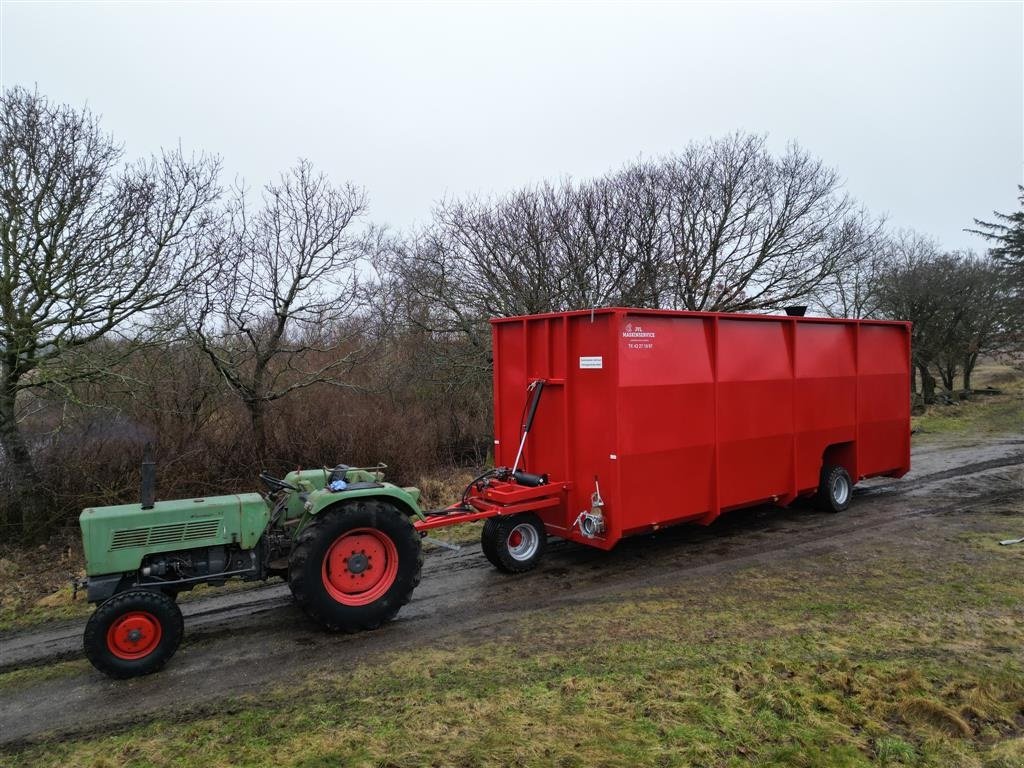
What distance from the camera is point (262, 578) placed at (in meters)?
5.00

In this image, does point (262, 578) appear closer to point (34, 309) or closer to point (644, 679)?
point (644, 679)

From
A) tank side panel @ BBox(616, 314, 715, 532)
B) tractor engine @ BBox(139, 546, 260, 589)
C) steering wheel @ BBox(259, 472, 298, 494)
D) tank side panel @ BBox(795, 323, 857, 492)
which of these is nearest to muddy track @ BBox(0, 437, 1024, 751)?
tractor engine @ BBox(139, 546, 260, 589)

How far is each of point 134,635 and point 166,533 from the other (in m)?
0.70


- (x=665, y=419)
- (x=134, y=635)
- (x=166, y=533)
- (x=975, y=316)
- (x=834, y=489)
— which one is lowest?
(x=134, y=635)

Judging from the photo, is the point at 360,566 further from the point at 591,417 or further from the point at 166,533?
the point at 591,417

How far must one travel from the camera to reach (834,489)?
8.80 meters

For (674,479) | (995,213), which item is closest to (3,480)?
(674,479)

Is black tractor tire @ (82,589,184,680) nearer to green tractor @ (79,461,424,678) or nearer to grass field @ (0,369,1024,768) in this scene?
green tractor @ (79,461,424,678)

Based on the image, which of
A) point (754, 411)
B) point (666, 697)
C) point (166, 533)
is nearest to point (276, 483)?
point (166, 533)

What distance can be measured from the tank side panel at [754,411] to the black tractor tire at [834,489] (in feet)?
3.76

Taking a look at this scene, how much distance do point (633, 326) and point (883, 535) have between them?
14.2 ft

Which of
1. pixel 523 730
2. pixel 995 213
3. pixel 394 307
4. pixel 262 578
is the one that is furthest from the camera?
pixel 995 213

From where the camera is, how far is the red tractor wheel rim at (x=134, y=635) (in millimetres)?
4277

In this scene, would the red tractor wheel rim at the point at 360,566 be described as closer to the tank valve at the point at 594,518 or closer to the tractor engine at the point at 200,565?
the tractor engine at the point at 200,565
